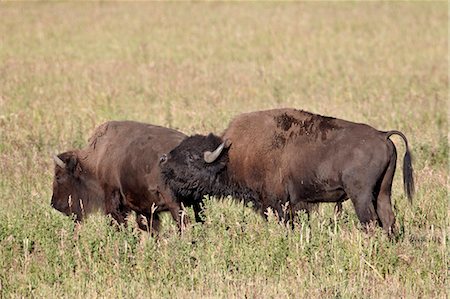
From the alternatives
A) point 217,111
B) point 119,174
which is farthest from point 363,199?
point 217,111

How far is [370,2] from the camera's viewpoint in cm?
3459

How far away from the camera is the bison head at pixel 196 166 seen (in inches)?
332

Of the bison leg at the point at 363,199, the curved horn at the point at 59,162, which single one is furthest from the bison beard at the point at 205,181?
the curved horn at the point at 59,162

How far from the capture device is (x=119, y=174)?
8797mm

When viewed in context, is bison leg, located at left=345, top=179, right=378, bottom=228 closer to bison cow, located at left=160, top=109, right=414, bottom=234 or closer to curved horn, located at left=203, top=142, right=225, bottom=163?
bison cow, located at left=160, top=109, right=414, bottom=234

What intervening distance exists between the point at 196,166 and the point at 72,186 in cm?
149

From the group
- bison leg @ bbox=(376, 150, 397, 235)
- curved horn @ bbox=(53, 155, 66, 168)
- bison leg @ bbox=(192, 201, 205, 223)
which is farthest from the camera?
curved horn @ bbox=(53, 155, 66, 168)

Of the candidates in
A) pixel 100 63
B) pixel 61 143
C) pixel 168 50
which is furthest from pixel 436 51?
pixel 61 143

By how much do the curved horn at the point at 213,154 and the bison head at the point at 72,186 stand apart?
4.36 feet

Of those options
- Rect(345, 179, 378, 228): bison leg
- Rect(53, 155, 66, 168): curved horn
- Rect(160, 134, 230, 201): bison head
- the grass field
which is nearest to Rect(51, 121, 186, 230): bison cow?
Rect(53, 155, 66, 168): curved horn

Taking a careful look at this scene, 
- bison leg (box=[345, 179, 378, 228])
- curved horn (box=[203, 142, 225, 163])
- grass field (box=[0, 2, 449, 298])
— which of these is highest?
curved horn (box=[203, 142, 225, 163])

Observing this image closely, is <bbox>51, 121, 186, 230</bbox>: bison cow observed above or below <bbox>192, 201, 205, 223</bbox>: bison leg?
above

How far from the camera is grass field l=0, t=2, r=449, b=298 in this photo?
22.7ft

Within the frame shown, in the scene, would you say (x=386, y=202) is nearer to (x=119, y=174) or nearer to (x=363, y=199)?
(x=363, y=199)
